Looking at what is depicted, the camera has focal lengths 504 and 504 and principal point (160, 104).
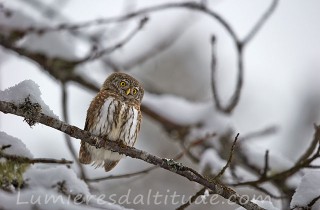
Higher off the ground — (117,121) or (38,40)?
(38,40)

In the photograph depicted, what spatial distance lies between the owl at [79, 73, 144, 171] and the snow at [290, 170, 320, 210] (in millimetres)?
1378

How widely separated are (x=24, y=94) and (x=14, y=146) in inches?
10.1

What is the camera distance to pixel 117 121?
3652 mm

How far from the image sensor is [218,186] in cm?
254

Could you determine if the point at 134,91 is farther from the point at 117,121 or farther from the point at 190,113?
the point at 190,113

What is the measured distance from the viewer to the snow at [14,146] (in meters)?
2.37

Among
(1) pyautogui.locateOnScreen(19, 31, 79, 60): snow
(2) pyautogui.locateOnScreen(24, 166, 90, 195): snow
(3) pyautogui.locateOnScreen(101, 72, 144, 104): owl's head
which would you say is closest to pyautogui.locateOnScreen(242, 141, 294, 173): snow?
(3) pyautogui.locateOnScreen(101, 72, 144, 104): owl's head

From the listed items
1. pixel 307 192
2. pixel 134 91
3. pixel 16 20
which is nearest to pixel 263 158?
pixel 134 91

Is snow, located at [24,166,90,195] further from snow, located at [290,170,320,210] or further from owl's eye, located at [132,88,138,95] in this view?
owl's eye, located at [132,88,138,95]

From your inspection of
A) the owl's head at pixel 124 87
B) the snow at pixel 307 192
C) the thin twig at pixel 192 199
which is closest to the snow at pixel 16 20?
the owl's head at pixel 124 87

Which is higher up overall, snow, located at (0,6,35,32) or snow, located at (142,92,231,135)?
snow, located at (0,6,35,32)

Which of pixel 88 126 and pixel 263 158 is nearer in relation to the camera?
pixel 88 126

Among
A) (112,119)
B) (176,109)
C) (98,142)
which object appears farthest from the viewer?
(176,109)

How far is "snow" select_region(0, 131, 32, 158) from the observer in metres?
2.37
